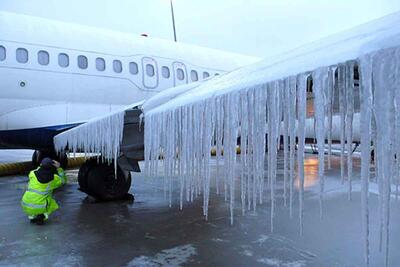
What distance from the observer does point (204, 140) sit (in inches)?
115

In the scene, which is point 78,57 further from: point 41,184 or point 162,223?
point 162,223

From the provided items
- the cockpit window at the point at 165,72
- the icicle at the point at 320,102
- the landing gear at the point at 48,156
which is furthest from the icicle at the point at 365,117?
the landing gear at the point at 48,156

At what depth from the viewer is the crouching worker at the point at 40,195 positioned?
576 centimetres

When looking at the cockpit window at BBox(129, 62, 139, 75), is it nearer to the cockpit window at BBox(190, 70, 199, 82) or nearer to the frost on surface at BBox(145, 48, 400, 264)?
the cockpit window at BBox(190, 70, 199, 82)

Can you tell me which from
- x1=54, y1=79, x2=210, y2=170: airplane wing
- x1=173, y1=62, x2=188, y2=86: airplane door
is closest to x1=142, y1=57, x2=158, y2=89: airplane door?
x1=173, y1=62, x2=188, y2=86: airplane door

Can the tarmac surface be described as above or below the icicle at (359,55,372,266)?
below

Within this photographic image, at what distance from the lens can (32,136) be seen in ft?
26.9

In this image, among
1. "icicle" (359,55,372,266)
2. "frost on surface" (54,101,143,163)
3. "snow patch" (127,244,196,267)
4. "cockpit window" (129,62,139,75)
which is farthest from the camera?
"cockpit window" (129,62,139,75)

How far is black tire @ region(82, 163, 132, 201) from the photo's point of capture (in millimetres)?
7520

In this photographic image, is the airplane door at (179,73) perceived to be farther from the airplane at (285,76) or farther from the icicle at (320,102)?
the icicle at (320,102)

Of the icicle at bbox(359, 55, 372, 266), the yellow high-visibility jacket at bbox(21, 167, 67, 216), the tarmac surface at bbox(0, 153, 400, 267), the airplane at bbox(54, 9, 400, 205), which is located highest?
the airplane at bbox(54, 9, 400, 205)

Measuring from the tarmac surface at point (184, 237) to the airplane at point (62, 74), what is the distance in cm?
166

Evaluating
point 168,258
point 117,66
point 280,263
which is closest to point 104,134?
point 168,258

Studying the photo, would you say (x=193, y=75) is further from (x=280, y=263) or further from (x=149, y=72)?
(x=280, y=263)
